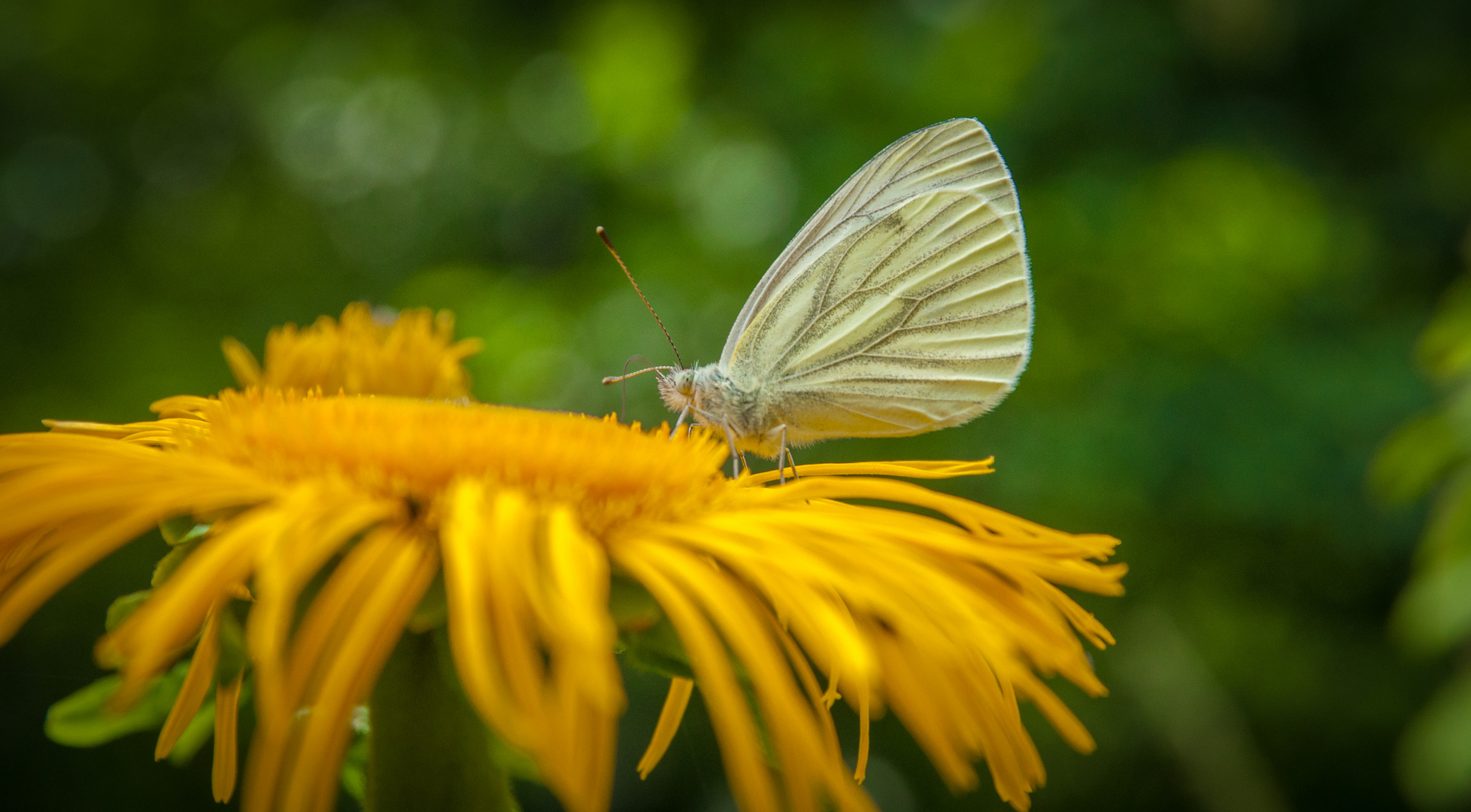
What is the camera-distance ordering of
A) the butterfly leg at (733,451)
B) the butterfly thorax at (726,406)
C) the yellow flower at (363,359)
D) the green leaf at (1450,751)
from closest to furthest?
the yellow flower at (363,359) → the butterfly leg at (733,451) → the butterfly thorax at (726,406) → the green leaf at (1450,751)

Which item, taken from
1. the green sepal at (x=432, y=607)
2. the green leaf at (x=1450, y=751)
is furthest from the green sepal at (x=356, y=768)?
the green leaf at (x=1450, y=751)

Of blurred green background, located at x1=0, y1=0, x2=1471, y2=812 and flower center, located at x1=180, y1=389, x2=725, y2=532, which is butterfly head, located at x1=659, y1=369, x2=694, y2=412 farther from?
blurred green background, located at x1=0, y1=0, x2=1471, y2=812

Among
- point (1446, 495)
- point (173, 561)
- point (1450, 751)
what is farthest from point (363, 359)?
point (1450, 751)

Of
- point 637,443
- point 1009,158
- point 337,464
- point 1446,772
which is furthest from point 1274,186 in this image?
point 337,464

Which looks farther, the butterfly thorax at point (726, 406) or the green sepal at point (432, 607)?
the butterfly thorax at point (726, 406)

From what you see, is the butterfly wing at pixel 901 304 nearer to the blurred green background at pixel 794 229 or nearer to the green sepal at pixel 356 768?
the green sepal at pixel 356 768

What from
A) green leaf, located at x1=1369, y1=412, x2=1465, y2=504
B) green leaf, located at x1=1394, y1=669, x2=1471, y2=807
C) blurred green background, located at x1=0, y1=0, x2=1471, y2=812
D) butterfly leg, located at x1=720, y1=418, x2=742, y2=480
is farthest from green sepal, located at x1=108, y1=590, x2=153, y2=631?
blurred green background, located at x1=0, y1=0, x2=1471, y2=812

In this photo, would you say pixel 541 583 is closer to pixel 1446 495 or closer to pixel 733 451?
pixel 733 451
